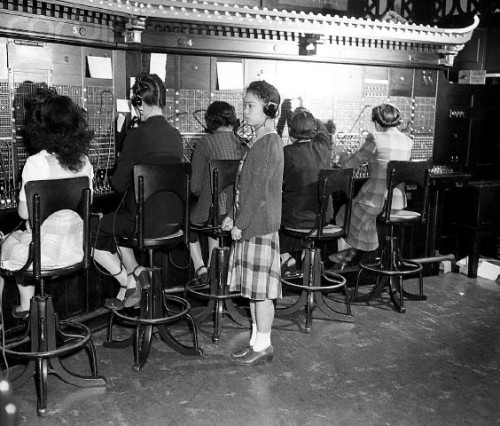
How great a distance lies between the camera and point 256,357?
A: 388cm

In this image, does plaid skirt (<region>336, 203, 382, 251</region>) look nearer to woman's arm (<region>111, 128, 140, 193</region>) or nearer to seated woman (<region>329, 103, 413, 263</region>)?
seated woman (<region>329, 103, 413, 263</region>)

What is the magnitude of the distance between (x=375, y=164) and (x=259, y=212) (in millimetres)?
1683

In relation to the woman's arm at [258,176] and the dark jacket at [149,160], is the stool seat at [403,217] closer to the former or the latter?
the woman's arm at [258,176]

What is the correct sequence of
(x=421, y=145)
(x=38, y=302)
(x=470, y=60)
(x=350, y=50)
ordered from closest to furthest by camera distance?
1. (x=38, y=302)
2. (x=350, y=50)
3. (x=421, y=145)
4. (x=470, y=60)

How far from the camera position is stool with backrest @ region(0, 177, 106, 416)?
3.02m

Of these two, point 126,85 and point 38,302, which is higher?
point 126,85

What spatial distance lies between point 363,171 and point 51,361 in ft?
11.3

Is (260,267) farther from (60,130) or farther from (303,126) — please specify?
(60,130)

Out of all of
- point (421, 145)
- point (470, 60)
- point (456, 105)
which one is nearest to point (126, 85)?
point (421, 145)

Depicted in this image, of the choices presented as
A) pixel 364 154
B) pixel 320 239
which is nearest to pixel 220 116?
pixel 320 239

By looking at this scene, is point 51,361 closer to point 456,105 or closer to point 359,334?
point 359,334

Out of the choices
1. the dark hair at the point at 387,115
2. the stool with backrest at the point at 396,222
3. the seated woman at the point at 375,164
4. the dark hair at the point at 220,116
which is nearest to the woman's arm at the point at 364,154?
the seated woman at the point at 375,164

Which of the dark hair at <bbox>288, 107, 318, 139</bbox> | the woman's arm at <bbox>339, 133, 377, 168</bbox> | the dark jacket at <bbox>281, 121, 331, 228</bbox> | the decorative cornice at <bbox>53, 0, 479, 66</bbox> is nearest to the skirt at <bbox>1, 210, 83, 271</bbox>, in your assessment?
the decorative cornice at <bbox>53, 0, 479, 66</bbox>

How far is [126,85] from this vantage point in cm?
477
